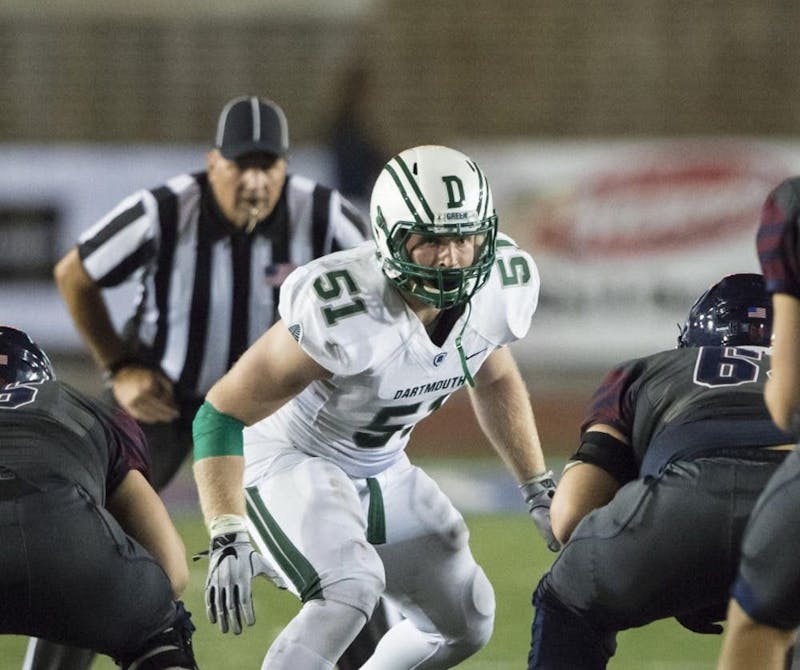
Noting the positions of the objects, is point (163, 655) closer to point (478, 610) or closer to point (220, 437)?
point (220, 437)

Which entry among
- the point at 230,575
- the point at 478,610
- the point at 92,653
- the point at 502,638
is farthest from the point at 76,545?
the point at 502,638

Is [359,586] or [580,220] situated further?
[580,220]

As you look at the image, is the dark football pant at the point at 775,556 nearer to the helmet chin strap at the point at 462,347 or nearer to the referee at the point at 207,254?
the helmet chin strap at the point at 462,347

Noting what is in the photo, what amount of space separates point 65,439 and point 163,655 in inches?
17.1

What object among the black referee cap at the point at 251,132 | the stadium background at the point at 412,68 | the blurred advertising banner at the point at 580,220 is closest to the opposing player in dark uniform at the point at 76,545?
the black referee cap at the point at 251,132

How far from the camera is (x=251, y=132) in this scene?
16.1 ft

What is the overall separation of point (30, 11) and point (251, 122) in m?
6.82

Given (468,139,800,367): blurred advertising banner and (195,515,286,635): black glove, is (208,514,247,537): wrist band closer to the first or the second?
(195,515,286,635): black glove

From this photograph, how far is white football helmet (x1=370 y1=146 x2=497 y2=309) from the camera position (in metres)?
3.33

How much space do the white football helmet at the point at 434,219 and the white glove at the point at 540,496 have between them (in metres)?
0.57

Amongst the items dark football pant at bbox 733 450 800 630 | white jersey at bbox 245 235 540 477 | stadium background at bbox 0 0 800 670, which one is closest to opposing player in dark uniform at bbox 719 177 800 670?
dark football pant at bbox 733 450 800 630

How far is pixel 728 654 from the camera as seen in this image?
2.68 metres

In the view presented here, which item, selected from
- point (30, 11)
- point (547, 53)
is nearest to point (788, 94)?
point (547, 53)

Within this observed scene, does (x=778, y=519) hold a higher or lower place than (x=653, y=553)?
higher
